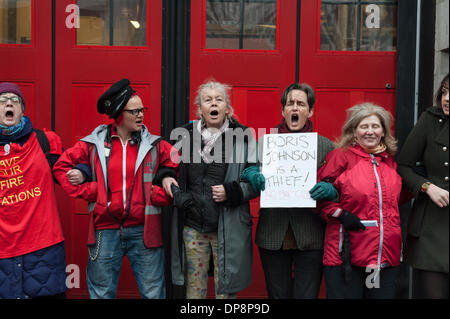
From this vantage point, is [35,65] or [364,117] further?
[35,65]

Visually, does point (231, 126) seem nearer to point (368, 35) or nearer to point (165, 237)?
point (165, 237)

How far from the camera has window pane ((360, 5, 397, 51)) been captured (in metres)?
4.16

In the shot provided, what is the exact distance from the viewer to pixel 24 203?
3.15 meters

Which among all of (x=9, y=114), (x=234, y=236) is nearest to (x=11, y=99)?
(x=9, y=114)

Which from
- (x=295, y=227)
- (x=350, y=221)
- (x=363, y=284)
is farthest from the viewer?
(x=295, y=227)

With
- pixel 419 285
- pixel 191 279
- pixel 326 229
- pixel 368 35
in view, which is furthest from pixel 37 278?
pixel 368 35

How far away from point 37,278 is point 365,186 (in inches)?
92.4

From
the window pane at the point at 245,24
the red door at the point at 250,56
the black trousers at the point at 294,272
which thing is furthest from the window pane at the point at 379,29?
the black trousers at the point at 294,272

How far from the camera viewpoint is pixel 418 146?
2.94m

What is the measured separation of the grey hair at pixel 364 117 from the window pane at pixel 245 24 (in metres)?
1.41

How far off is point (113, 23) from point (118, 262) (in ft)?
7.46

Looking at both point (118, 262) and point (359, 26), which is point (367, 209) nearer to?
point (118, 262)

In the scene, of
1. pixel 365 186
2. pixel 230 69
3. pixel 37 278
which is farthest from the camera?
pixel 230 69

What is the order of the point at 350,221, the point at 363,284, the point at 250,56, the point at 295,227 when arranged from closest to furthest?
1. the point at 350,221
2. the point at 363,284
3. the point at 295,227
4. the point at 250,56
